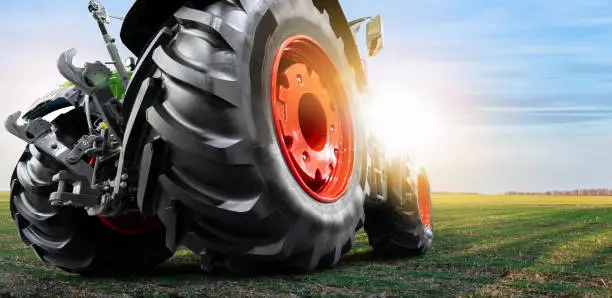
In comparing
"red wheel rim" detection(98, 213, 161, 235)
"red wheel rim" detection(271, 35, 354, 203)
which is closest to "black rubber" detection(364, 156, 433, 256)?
"red wheel rim" detection(271, 35, 354, 203)

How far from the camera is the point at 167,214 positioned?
275cm

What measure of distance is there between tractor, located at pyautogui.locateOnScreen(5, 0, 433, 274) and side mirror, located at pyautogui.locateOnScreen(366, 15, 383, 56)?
0.93m

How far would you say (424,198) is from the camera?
243 inches

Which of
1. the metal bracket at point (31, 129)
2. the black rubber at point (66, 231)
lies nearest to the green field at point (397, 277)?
the black rubber at point (66, 231)

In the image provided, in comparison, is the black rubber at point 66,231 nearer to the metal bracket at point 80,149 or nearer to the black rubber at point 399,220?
the metal bracket at point 80,149

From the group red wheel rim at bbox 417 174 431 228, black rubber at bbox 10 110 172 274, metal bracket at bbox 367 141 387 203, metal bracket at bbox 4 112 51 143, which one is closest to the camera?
metal bracket at bbox 4 112 51 143

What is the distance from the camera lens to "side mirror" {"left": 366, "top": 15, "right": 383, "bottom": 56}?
514cm

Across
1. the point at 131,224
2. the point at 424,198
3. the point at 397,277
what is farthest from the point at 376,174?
the point at 424,198

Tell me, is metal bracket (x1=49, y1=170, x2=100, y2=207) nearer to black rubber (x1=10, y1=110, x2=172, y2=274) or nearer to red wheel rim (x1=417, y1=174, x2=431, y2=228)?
black rubber (x1=10, y1=110, x2=172, y2=274)

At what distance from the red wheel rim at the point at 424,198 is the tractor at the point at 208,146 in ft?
5.89

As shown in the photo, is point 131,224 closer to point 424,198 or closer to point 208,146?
point 208,146

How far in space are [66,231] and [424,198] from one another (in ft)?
12.3

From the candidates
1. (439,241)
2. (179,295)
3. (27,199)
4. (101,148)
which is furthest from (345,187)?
(439,241)

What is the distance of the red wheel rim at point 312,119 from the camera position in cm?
319
